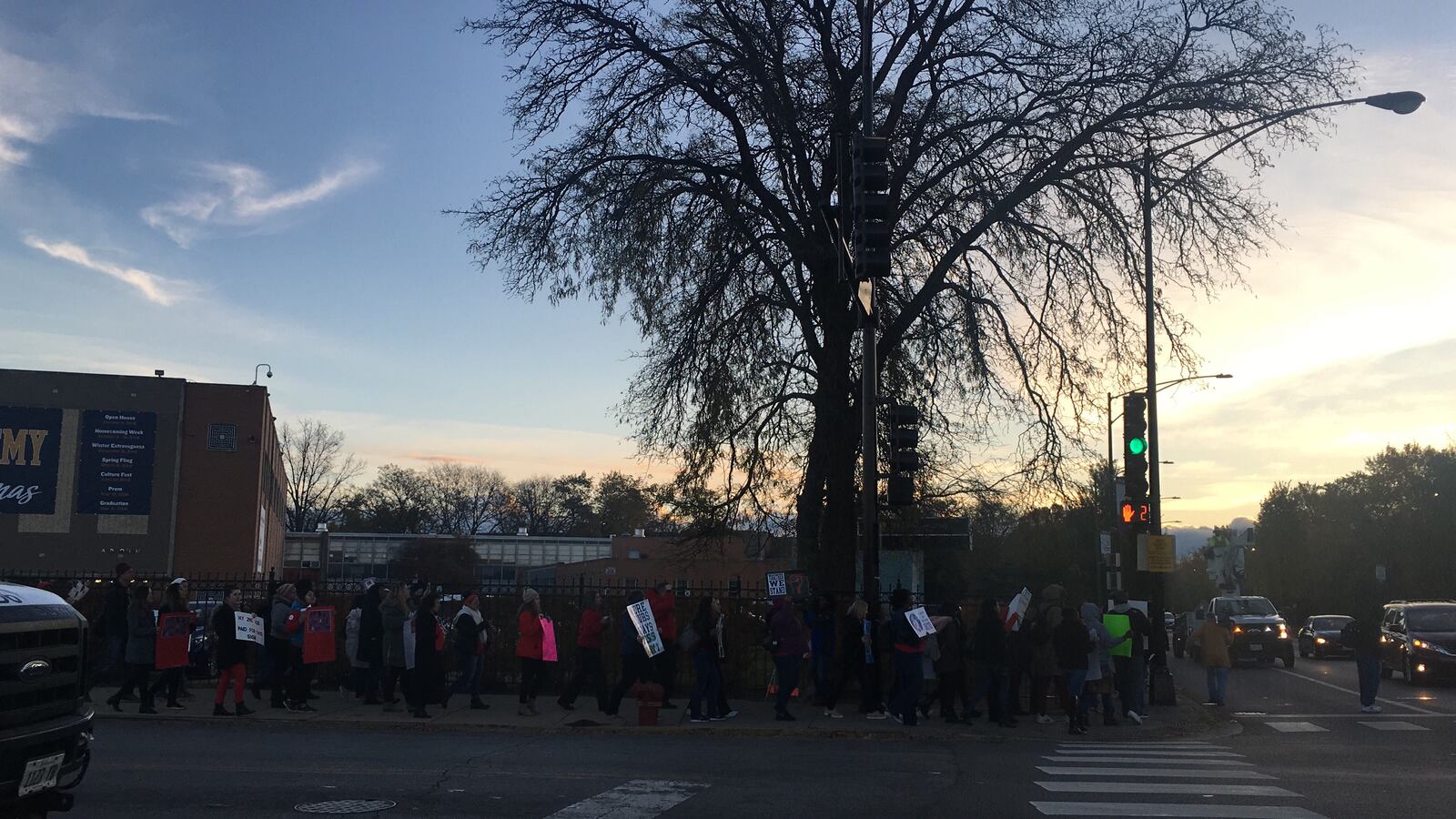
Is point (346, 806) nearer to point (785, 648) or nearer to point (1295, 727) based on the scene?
point (785, 648)

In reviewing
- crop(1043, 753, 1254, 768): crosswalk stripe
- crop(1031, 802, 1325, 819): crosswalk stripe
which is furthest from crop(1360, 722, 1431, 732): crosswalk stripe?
crop(1031, 802, 1325, 819): crosswalk stripe

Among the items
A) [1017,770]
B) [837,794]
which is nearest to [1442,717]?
[1017,770]

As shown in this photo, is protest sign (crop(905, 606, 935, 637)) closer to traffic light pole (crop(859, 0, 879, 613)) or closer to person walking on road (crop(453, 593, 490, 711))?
traffic light pole (crop(859, 0, 879, 613))

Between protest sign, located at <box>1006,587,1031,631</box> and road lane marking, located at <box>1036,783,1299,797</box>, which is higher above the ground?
protest sign, located at <box>1006,587,1031,631</box>

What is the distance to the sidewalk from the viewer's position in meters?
16.0

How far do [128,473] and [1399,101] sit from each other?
50295mm

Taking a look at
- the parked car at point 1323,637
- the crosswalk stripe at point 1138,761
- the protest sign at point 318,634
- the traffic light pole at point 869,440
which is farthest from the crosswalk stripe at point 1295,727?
the parked car at point 1323,637

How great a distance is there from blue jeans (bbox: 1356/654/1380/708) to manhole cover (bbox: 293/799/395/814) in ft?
55.3

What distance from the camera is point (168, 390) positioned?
173 ft

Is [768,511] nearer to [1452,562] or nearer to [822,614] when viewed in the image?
[822,614]

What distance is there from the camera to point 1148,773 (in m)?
12.3

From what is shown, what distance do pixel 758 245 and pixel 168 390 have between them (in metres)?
40.2

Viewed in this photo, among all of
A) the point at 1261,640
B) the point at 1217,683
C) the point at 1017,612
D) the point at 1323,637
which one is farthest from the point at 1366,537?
the point at 1017,612

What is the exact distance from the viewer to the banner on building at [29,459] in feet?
163
